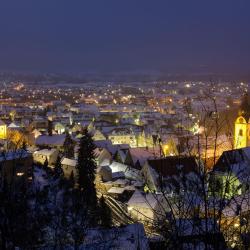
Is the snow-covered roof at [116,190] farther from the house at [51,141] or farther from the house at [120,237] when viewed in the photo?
the house at [51,141]

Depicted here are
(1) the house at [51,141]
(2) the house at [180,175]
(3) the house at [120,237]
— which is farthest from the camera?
(1) the house at [51,141]

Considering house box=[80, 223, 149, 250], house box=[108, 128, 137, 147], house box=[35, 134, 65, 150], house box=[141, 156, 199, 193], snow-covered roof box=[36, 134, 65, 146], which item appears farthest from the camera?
house box=[108, 128, 137, 147]

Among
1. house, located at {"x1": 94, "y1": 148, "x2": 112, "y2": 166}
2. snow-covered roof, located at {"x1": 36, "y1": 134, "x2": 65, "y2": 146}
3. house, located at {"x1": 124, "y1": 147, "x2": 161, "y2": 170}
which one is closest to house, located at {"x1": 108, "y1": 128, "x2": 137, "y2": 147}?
snow-covered roof, located at {"x1": 36, "y1": 134, "x2": 65, "y2": 146}

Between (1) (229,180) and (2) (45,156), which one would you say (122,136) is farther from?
(1) (229,180)

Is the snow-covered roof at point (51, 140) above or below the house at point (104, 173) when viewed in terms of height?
above

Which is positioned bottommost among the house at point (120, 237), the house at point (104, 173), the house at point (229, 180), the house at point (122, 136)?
the house at point (120, 237)

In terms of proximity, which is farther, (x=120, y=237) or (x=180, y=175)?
(x=120, y=237)

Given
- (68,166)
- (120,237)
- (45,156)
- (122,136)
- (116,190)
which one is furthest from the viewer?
(122,136)

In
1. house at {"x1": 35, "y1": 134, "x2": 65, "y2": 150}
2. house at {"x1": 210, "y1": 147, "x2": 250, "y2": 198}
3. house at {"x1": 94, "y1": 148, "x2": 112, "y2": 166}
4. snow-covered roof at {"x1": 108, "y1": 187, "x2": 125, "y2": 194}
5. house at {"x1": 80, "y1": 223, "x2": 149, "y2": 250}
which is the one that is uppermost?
house at {"x1": 35, "y1": 134, "x2": 65, "y2": 150}

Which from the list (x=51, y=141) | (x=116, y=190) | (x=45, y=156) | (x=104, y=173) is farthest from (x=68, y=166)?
(x=51, y=141)

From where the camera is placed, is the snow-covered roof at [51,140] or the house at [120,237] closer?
the house at [120,237]

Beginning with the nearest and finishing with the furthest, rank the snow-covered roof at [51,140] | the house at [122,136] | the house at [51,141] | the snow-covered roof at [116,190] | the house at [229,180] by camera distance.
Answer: the house at [229,180], the snow-covered roof at [116,190], the house at [51,141], the snow-covered roof at [51,140], the house at [122,136]

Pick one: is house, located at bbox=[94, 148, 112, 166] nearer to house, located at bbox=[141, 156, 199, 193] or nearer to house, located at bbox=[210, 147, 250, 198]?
house, located at bbox=[141, 156, 199, 193]

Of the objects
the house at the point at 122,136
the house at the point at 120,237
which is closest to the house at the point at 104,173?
the house at the point at 120,237
